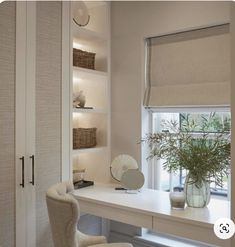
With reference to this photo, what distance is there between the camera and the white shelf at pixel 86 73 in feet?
9.33

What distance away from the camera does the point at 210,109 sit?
2588 mm

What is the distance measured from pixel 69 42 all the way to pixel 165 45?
83 cm

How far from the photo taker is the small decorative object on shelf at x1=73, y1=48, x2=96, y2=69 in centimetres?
287

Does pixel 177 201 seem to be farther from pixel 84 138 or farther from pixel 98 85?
pixel 98 85

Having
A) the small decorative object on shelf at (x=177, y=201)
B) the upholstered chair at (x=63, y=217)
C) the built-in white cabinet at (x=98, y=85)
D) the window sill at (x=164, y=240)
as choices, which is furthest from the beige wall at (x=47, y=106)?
the small decorative object on shelf at (x=177, y=201)

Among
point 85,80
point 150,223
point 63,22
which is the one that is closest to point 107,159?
point 85,80

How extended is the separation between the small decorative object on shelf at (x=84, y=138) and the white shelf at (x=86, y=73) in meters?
0.51

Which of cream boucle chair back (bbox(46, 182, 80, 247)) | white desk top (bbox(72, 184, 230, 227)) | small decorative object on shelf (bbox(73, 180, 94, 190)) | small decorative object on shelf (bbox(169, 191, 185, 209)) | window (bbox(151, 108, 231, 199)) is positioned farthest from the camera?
small decorative object on shelf (bbox(73, 180, 94, 190))

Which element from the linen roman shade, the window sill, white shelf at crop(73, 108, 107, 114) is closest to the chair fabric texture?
white shelf at crop(73, 108, 107, 114)

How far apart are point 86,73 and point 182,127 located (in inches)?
38.7

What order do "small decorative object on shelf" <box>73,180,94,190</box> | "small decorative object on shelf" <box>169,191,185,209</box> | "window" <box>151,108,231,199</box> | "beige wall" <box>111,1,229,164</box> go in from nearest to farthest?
1. "small decorative object on shelf" <box>169,191,185,209</box>
2. "window" <box>151,108,231,199</box>
3. "beige wall" <box>111,1,229,164</box>
4. "small decorative object on shelf" <box>73,180,94,190</box>

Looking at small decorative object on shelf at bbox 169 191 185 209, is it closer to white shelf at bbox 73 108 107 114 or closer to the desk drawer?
the desk drawer

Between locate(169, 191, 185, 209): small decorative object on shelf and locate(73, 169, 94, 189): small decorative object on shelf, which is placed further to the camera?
locate(73, 169, 94, 189): small decorative object on shelf

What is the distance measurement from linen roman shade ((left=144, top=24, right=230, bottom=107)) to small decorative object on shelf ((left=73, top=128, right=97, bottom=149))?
593 millimetres
